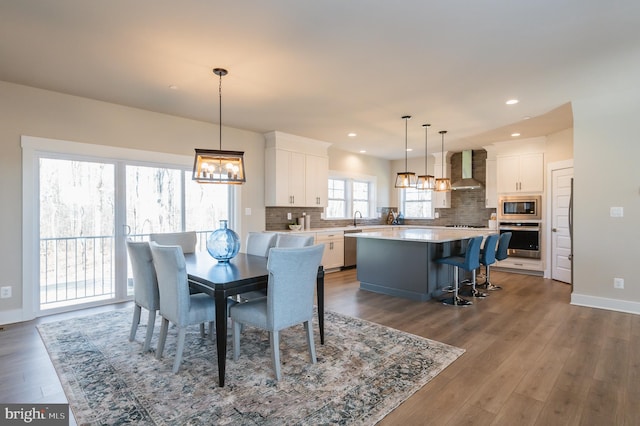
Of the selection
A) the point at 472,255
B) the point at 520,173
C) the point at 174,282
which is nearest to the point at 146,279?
the point at 174,282

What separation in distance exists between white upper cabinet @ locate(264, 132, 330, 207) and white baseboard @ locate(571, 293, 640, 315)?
167 inches

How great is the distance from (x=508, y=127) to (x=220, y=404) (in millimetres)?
5613

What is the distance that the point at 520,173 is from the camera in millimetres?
6398

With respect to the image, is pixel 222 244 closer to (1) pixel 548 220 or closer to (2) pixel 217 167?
(2) pixel 217 167

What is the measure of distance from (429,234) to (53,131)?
17.2 feet

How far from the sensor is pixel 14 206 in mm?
3701

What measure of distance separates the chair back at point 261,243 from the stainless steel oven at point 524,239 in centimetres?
503

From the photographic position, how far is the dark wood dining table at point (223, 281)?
232 centimetres

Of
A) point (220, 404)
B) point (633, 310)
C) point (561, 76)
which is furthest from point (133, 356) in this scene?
point (633, 310)

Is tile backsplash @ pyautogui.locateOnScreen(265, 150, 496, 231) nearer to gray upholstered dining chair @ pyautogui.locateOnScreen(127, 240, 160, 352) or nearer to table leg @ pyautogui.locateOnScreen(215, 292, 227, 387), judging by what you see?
gray upholstered dining chair @ pyautogui.locateOnScreen(127, 240, 160, 352)

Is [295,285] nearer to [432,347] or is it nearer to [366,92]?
[432,347]

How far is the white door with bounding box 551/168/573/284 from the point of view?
561 cm

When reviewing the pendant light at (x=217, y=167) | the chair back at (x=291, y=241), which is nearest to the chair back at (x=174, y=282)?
the pendant light at (x=217, y=167)

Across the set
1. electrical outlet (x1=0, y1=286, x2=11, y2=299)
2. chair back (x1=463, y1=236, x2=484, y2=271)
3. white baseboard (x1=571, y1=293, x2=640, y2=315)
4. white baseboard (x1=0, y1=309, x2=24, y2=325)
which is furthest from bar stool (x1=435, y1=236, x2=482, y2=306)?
electrical outlet (x1=0, y1=286, x2=11, y2=299)
